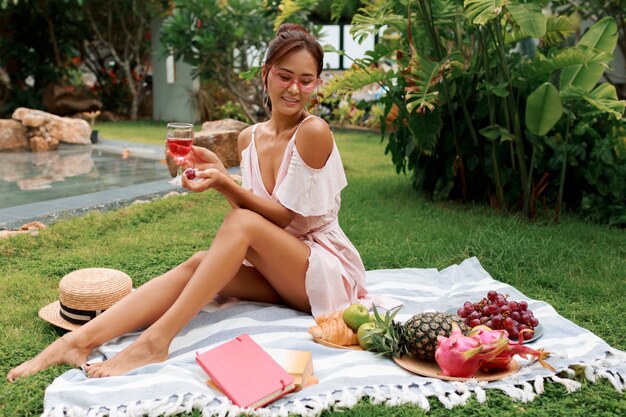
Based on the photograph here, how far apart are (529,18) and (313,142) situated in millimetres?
2552

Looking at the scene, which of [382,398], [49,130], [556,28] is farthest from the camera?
[49,130]

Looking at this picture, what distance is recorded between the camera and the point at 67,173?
8898 millimetres

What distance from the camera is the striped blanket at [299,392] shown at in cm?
252

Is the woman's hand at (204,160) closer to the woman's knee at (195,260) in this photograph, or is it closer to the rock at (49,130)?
the woman's knee at (195,260)

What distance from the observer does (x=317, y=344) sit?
305 centimetres

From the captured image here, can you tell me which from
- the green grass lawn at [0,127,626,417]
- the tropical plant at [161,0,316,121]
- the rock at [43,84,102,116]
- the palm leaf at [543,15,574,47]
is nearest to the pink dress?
the green grass lawn at [0,127,626,417]

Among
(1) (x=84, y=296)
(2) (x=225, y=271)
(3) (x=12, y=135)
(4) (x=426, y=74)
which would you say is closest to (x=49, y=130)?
(3) (x=12, y=135)

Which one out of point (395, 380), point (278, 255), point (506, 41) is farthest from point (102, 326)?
point (506, 41)

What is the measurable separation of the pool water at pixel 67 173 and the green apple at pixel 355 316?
482 centimetres

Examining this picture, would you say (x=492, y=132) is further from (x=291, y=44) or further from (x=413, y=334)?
(x=413, y=334)

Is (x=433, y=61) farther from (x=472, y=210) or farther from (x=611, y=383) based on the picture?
(x=611, y=383)

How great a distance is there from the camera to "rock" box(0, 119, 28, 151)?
11538 mm

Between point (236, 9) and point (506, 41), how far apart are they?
8.08 m

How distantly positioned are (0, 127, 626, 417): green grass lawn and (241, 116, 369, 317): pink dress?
0.81 metres
